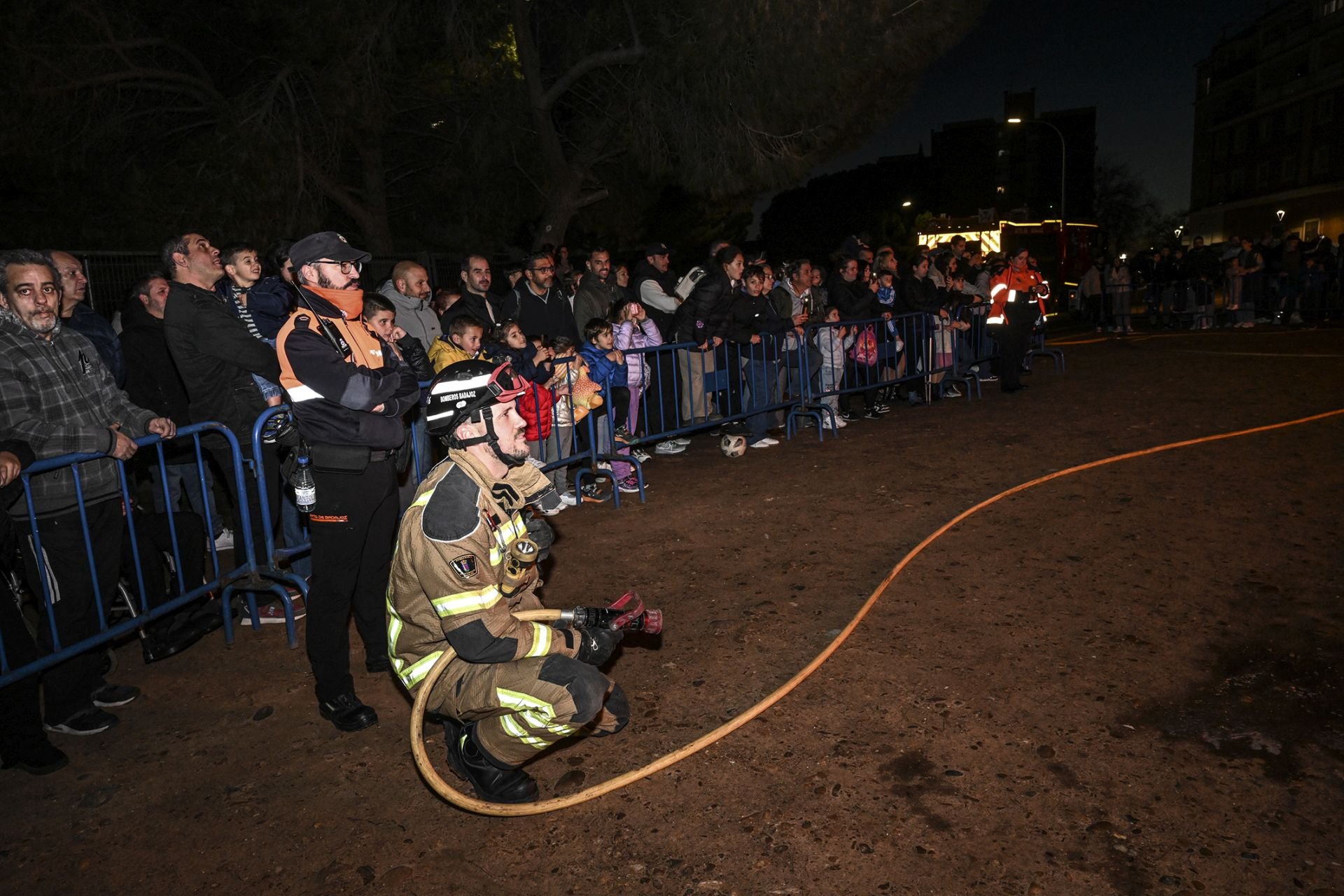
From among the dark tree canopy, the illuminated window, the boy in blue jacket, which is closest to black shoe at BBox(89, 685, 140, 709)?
the boy in blue jacket

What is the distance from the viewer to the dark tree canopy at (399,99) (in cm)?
1453

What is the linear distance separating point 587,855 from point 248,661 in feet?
8.87

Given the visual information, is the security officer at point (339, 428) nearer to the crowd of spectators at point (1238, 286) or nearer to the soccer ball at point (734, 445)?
the soccer ball at point (734, 445)

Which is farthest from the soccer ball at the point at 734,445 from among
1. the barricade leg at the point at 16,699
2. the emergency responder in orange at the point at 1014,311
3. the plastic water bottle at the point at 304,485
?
the barricade leg at the point at 16,699

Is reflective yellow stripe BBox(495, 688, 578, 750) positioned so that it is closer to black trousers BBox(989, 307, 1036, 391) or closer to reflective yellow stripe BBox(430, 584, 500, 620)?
reflective yellow stripe BBox(430, 584, 500, 620)

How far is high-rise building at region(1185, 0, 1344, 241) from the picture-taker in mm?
53781

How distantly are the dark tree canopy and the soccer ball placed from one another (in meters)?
7.58

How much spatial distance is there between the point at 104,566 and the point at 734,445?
585cm

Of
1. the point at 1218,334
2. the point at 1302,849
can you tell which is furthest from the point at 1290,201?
the point at 1302,849

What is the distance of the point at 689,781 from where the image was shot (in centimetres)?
369

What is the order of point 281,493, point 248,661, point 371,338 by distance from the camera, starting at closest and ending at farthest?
point 371,338 < point 248,661 < point 281,493

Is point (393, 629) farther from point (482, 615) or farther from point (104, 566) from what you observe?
point (104, 566)

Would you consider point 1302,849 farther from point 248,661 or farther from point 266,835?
point 248,661

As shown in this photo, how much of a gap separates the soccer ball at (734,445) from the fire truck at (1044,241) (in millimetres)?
24360
